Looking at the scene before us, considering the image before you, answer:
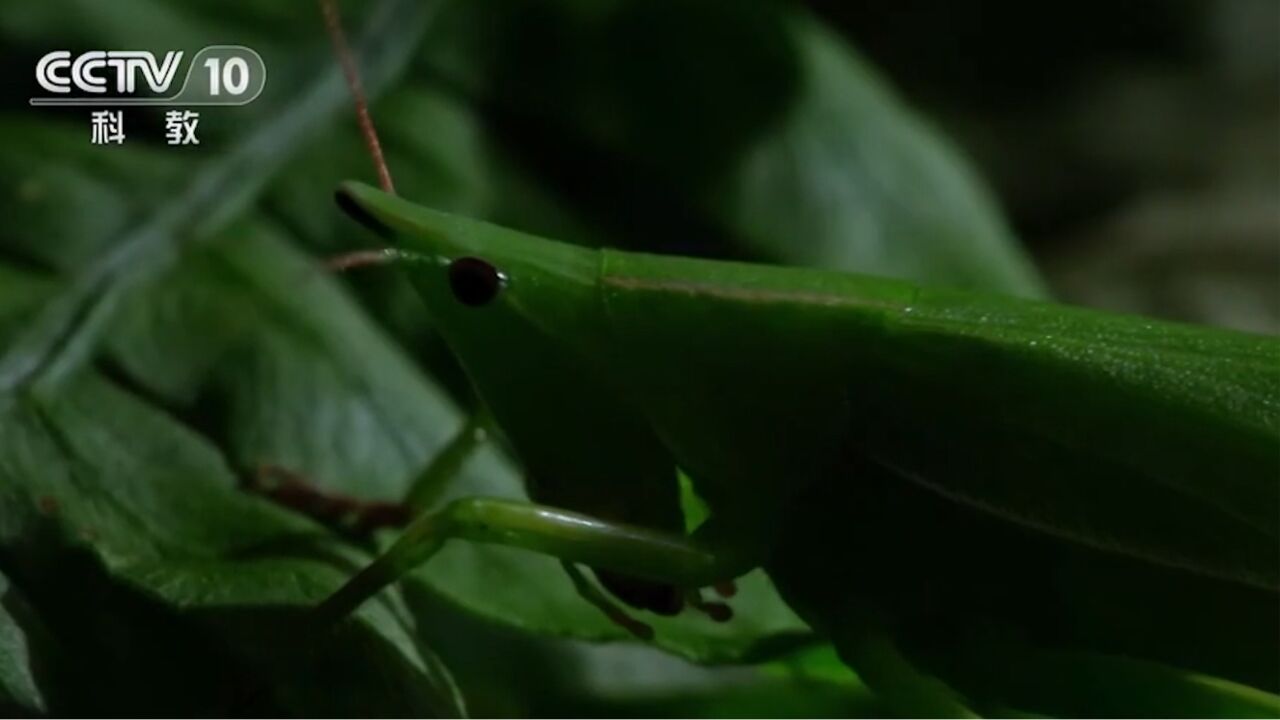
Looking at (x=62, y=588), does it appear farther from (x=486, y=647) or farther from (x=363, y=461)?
(x=486, y=647)

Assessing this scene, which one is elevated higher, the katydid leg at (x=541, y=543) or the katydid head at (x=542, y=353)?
the katydid head at (x=542, y=353)

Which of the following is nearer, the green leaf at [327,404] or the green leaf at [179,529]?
the green leaf at [179,529]

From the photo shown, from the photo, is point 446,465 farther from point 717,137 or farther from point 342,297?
point 717,137

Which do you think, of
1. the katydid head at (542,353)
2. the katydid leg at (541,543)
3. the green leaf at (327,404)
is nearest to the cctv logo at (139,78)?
the green leaf at (327,404)

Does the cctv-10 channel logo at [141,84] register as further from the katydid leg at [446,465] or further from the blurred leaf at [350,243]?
the katydid leg at [446,465]

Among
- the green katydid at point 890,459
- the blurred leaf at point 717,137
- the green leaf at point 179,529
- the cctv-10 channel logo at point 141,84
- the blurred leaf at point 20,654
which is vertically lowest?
the blurred leaf at point 20,654

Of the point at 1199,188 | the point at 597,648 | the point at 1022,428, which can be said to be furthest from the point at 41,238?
the point at 1199,188
